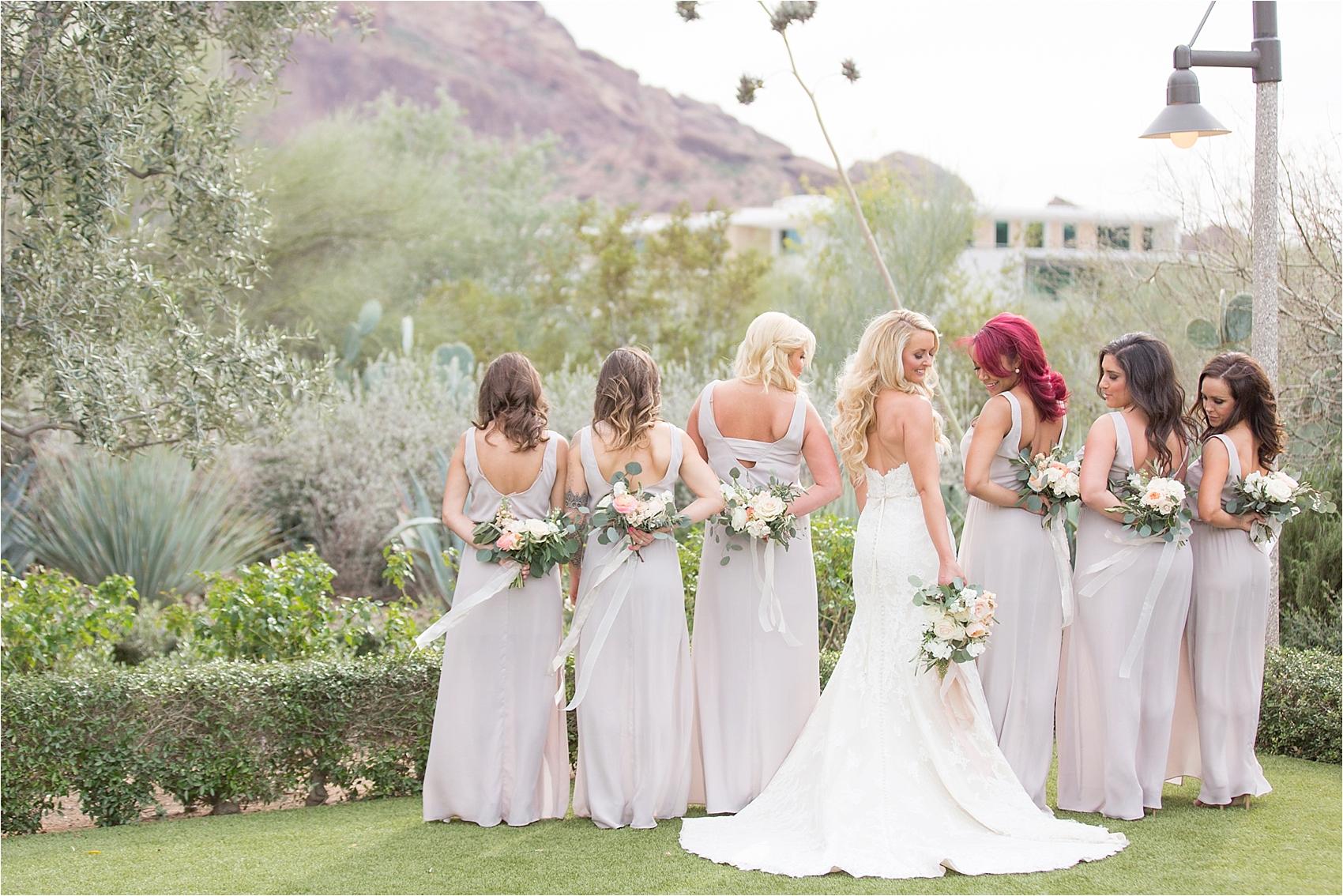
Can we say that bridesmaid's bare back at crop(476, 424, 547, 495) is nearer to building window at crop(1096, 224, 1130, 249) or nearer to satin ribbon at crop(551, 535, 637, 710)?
satin ribbon at crop(551, 535, 637, 710)

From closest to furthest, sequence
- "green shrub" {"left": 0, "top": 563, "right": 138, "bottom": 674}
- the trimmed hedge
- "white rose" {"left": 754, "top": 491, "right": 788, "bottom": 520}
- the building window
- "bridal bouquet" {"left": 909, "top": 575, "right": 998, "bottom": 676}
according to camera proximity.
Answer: "bridal bouquet" {"left": 909, "top": 575, "right": 998, "bottom": 676}, "white rose" {"left": 754, "top": 491, "right": 788, "bottom": 520}, the trimmed hedge, "green shrub" {"left": 0, "top": 563, "right": 138, "bottom": 674}, the building window

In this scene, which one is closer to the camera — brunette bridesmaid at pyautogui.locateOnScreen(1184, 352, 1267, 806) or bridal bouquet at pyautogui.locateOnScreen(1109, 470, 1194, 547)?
bridal bouquet at pyautogui.locateOnScreen(1109, 470, 1194, 547)

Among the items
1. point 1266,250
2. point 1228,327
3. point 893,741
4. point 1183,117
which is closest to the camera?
point 893,741

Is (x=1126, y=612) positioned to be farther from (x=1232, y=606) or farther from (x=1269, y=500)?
(x=1269, y=500)

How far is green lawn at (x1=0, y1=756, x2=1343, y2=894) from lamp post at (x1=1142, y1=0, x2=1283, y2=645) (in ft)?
7.60

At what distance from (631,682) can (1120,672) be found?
6.88 ft

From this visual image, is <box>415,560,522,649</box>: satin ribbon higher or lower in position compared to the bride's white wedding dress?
higher

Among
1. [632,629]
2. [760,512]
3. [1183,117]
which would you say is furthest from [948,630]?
[1183,117]

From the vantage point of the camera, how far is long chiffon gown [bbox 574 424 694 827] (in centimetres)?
482

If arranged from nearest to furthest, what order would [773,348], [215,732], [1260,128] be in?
[773,348] → [215,732] → [1260,128]

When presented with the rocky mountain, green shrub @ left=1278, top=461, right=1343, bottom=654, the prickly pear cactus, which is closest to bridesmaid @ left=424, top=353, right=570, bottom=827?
green shrub @ left=1278, top=461, right=1343, bottom=654

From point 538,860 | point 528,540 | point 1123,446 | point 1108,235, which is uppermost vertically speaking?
point 1108,235

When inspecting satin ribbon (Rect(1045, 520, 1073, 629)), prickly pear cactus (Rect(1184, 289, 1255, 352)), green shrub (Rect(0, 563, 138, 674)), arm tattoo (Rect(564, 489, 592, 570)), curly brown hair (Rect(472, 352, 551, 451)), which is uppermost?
prickly pear cactus (Rect(1184, 289, 1255, 352))

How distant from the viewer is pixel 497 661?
4941mm
